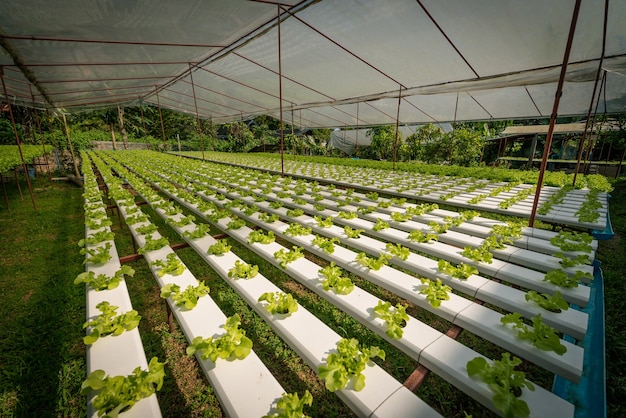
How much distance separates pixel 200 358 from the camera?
1785 mm

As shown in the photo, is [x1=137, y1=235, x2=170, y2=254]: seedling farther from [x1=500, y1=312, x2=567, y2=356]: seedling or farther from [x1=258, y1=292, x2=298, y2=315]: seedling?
[x1=500, y1=312, x2=567, y2=356]: seedling

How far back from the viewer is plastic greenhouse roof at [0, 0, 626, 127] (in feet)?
16.6

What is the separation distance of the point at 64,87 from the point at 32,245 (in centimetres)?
820

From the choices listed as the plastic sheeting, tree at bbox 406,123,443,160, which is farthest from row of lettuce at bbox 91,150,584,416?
the plastic sheeting

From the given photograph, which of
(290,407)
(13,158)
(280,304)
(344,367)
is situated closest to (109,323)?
(280,304)

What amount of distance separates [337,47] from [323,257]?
284 inches

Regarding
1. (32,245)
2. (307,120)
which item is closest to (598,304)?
(32,245)

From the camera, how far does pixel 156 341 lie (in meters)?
3.17

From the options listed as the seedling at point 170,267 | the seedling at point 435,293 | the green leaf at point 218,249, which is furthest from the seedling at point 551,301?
the seedling at point 170,267

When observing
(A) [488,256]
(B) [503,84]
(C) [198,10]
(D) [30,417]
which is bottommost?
(D) [30,417]

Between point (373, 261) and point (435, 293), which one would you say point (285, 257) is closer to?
point (373, 261)

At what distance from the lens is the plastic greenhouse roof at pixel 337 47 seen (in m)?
5.06

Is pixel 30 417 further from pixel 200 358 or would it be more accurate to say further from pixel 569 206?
pixel 569 206

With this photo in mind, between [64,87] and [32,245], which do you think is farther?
[64,87]
